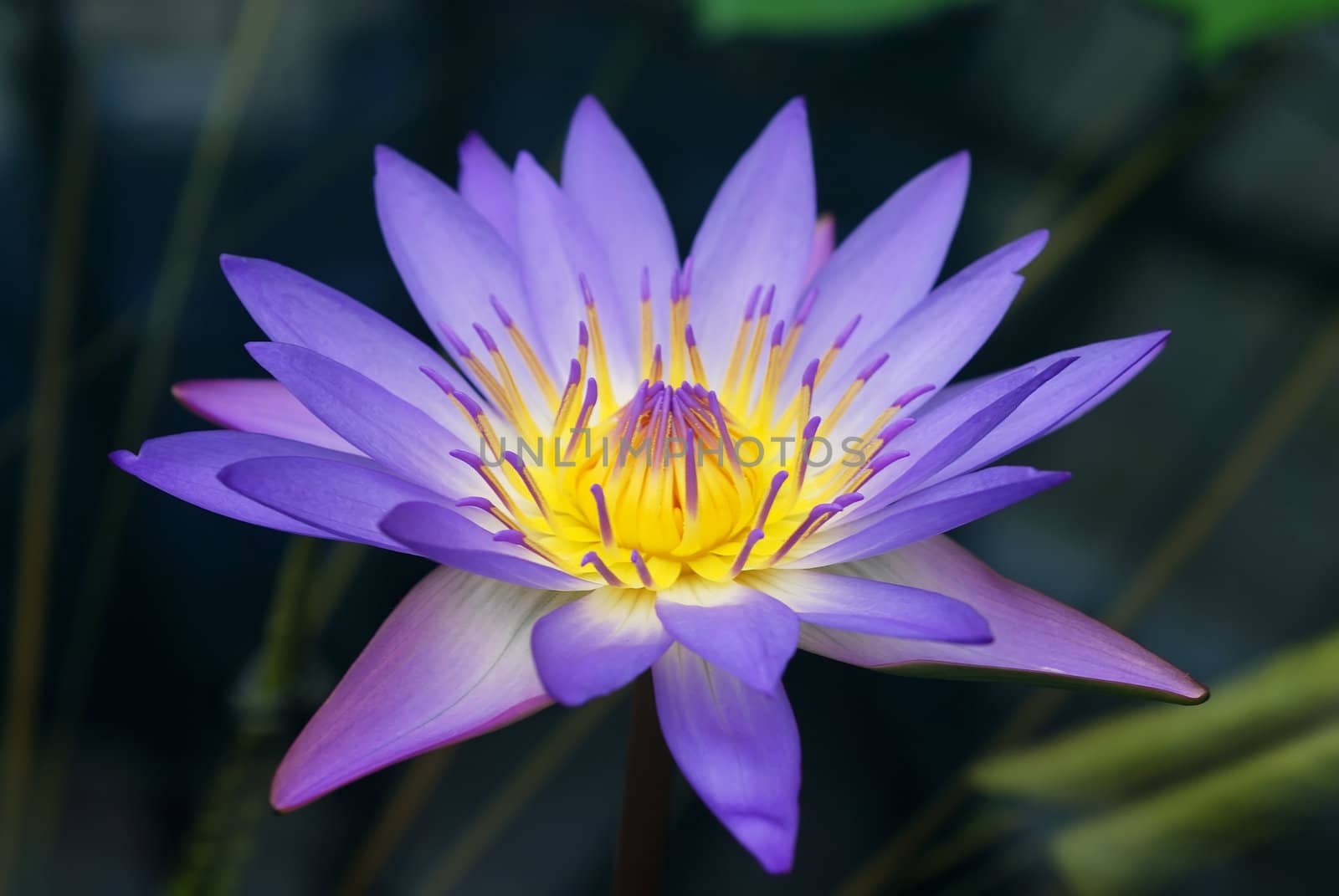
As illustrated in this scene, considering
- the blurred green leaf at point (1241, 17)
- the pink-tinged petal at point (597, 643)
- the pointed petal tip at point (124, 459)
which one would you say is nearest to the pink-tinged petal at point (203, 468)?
the pointed petal tip at point (124, 459)

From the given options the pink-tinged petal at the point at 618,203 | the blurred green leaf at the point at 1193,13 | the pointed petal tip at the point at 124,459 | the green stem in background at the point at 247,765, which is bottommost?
the green stem in background at the point at 247,765

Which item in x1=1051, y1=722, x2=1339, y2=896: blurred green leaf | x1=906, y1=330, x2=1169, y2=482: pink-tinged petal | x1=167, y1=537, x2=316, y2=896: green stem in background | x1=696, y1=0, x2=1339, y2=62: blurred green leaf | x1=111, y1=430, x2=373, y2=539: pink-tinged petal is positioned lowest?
x1=167, y1=537, x2=316, y2=896: green stem in background

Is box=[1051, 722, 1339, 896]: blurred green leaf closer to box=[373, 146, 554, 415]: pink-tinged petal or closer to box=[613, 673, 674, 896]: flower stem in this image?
box=[613, 673, 674, 896]: flower stem

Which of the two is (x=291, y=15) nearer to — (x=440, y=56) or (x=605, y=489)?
(x=440, y=56)

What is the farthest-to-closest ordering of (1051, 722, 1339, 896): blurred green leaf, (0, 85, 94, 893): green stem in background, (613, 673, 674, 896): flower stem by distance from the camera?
(0, 85, 94, 893): green stem in background → (1051, 722, 1339, 896): blurred green leaf → (613, 673, 674, 896): flower stem

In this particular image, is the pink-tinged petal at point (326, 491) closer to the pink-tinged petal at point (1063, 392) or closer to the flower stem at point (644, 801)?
the flower stem at point (644, 801)

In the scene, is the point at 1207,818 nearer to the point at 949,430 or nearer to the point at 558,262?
the point at 949,430

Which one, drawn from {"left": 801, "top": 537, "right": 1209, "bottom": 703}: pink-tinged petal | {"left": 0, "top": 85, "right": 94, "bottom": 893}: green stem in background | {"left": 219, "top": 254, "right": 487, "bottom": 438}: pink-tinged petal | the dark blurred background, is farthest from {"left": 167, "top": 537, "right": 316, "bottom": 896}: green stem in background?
{"left": 801, "top": 537, "right": 1209, "bottom": 703}: pink-tinged petal
